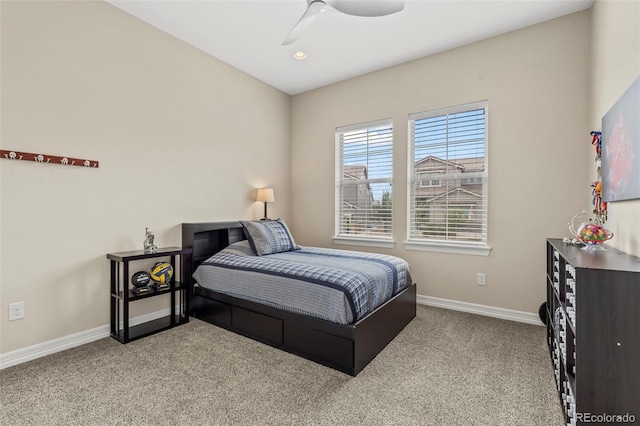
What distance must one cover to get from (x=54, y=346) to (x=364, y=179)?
3.62 meters

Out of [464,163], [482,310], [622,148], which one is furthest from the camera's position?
[464,163]

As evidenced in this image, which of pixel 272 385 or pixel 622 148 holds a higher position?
pixel 622 148

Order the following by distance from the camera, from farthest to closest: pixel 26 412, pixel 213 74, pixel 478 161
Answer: pixel 213 74
pixel 478 161
pixel 26 412

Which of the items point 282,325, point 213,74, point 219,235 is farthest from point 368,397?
point 213,74

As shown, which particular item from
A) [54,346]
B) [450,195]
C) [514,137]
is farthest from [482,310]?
[54,346]

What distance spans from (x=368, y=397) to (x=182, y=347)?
1.58 metres

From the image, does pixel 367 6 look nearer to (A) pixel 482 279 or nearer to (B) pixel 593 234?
(B) pixel 593 234

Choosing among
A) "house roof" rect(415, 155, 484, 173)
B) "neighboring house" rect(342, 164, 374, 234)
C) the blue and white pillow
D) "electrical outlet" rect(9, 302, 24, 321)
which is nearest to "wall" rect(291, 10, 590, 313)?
"house roof" rect(415, 155, 484, 173)

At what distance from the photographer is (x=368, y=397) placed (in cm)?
189

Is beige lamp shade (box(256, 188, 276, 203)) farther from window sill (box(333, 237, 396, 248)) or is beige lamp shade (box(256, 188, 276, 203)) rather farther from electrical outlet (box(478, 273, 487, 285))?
electrical outlet (box(478, 273, 487, 285))

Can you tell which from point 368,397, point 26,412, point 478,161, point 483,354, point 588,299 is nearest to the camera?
point 588,299

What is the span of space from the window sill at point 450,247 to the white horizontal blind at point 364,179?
356 mm

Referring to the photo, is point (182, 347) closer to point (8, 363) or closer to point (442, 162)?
point (8, 363)

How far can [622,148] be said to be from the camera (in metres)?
1.84
